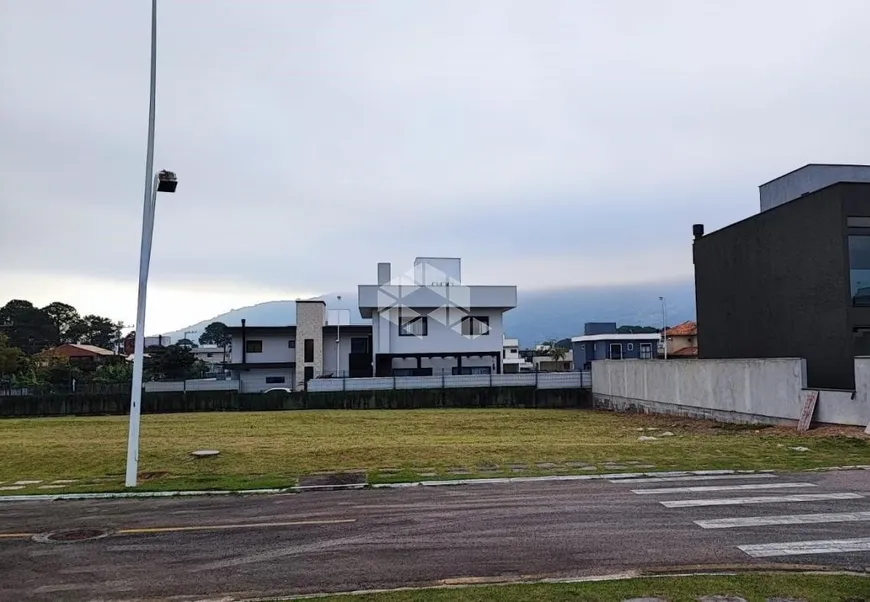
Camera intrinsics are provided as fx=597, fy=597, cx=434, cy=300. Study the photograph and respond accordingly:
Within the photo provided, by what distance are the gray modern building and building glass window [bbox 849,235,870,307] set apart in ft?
0.11

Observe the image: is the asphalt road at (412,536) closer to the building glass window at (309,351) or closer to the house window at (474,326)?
the house window at (474,326)

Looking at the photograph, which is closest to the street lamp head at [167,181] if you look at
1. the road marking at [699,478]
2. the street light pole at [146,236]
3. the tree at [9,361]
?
the street light pole at [146,236]

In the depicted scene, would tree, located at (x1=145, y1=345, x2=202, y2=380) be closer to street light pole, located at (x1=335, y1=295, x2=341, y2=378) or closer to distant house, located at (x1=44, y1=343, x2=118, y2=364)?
street light pole, located at (x1=335, y1=295, x2=341, y2=378)

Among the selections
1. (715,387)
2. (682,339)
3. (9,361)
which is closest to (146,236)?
(715,387)

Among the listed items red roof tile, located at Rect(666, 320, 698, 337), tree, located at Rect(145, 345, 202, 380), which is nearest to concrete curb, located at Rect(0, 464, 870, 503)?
tree, located at Rect(145, 345, 202, 380)

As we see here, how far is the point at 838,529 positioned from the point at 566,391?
29.6m

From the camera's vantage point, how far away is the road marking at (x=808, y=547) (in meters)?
6.70

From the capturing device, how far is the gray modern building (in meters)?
21.1

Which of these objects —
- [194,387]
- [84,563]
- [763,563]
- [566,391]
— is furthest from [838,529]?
[194,387]

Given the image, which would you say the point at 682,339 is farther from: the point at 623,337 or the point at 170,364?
the point at 170,364

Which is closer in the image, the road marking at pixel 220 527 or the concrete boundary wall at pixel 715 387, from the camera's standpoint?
the road marking at pixel 220 527

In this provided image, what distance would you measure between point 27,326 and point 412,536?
105350mm

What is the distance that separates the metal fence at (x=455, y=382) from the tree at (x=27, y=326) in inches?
3007

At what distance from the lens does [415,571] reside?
6434mm
